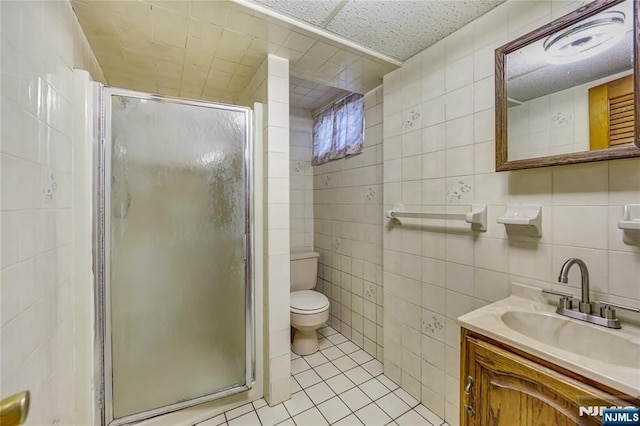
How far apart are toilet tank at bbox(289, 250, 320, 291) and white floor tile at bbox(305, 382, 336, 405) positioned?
2.83 ft

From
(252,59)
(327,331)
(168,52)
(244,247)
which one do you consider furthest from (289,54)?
(327,331)

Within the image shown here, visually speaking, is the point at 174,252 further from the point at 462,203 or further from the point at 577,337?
the point at 577,337

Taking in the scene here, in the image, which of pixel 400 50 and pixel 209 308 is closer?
pixel 209 308

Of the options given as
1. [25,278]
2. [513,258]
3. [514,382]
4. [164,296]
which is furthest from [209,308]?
[513,258]

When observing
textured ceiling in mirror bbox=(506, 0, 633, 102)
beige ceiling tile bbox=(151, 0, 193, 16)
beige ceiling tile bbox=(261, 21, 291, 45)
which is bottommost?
textured ceiling in mirror bbox=(506, 0, 633, 102)

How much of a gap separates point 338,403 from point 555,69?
2017 millimetres

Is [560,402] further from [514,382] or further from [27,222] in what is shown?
[27,222]

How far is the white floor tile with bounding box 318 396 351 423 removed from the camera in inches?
58.9

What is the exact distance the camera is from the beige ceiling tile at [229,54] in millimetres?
1563

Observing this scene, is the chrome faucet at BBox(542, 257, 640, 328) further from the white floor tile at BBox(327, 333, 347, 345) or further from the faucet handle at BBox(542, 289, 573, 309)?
the white floor tile at BBox(327, 333, 347, 345)

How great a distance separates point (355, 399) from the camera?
1639 millimetres

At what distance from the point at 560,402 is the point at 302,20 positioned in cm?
181

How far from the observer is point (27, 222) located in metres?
0.80

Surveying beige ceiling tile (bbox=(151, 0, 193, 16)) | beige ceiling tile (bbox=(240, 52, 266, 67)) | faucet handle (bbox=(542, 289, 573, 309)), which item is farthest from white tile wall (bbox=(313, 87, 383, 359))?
beige ceiling tile (bbox=(151, 0, 193, 16))
